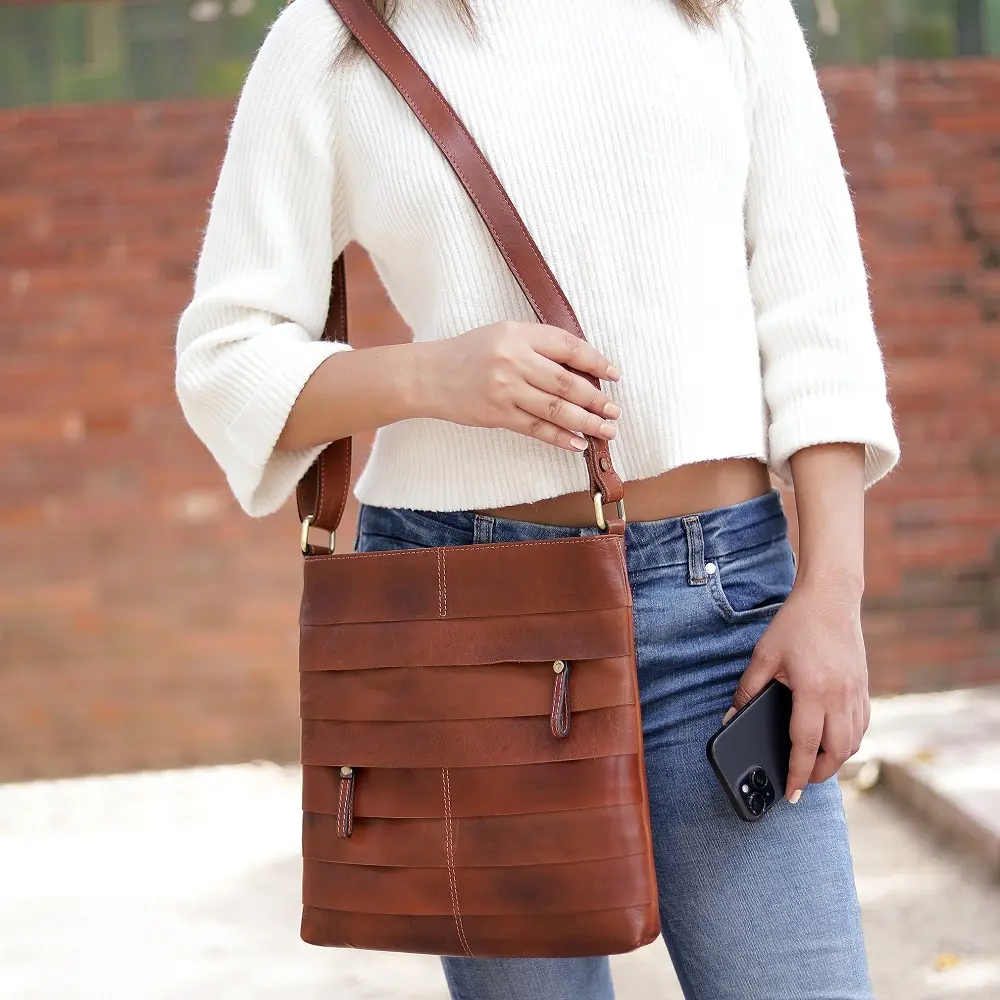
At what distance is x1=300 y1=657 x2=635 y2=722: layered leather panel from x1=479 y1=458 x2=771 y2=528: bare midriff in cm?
17

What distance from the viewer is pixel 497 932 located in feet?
3.60

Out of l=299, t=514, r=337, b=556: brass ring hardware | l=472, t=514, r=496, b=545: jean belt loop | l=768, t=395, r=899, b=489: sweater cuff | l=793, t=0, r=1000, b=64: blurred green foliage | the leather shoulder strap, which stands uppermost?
the leather shoulder strap

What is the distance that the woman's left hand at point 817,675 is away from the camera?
1.08 meters

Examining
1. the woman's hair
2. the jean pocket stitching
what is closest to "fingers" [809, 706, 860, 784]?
the jean pocket stitching

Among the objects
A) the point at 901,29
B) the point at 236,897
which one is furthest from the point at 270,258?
the point at 901,29

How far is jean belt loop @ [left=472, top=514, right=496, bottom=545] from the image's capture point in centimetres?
120

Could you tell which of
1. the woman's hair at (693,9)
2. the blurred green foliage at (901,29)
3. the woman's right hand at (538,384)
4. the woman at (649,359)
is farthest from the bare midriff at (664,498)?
the blurred green foliage at (901,29)

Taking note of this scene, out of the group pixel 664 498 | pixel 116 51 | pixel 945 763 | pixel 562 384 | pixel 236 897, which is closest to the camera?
pixel 562 384

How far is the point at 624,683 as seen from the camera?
107 cm

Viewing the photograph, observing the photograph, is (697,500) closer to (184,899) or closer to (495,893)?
(495,893)

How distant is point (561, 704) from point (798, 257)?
1.73ft

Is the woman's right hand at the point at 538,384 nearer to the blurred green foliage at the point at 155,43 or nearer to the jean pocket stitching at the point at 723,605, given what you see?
the jean pocket stitching at the point at 723,605

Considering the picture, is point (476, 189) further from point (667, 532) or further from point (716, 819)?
point (716, 819)

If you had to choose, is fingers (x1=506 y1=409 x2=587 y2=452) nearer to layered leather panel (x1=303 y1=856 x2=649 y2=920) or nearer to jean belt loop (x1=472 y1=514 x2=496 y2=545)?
jean belt loop (x1=472 y1=514 x2=496 y2=545)
